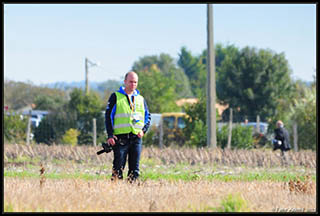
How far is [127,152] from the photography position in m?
10.2

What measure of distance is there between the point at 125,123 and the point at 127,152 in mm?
482

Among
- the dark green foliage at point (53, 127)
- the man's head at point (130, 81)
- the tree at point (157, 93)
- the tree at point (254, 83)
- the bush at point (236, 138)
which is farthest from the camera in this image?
the tree at point (254, 83)

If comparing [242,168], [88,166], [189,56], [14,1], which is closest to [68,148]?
[88,166]

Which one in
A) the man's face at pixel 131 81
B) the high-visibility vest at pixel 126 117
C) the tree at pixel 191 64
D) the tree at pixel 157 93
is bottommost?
the high-visibility vest at pixel 126 117

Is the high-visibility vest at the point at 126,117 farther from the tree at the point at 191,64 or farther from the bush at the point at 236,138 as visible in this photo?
the tree at the point at 191,64

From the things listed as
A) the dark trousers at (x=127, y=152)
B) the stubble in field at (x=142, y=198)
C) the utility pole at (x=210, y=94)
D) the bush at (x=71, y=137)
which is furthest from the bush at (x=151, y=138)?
the stubble in field at (x=142, y=198)

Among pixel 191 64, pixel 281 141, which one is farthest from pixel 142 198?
pixel 191 64

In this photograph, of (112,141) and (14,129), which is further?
(14,129)

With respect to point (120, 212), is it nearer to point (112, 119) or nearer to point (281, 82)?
point (112, 119)

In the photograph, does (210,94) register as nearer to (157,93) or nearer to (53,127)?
(53,127)

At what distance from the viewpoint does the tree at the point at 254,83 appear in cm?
4581

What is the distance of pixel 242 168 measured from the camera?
1605 cm

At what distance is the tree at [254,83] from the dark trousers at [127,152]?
117ft

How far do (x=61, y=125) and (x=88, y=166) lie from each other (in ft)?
40.2
